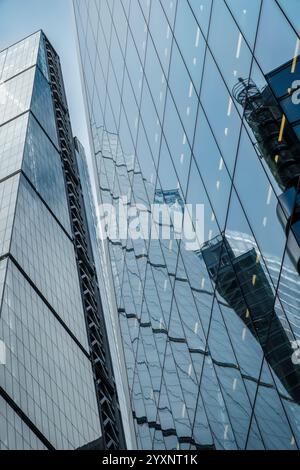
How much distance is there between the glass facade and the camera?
12.1 m

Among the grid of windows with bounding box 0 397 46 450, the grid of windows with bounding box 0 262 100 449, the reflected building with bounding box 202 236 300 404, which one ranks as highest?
the grid of windows with bounding box 0 262 100 449

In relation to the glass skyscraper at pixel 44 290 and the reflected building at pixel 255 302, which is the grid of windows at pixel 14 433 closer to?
the glass skyscraper at pixel 44 290

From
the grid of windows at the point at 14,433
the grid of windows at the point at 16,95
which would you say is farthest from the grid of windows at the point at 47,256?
the grid of windows at the point at 16,95

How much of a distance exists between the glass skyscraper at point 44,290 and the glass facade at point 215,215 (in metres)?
15.9

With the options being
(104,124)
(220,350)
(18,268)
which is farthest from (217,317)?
(18,268)

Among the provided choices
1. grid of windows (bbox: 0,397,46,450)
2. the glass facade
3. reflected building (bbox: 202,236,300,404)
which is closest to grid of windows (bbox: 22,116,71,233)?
grid of windows (bbox: 0,397,46,450)

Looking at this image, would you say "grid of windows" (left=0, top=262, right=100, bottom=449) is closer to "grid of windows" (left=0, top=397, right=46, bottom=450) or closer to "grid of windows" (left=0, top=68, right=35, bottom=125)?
"grid of windows" (left=0, top=397, right=46, bottom=450)

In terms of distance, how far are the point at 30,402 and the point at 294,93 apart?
37.1 m

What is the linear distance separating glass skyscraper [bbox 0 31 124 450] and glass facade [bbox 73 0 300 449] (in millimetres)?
15882

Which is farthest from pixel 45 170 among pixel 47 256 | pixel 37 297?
pixel 37 297

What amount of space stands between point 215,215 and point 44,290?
1776 inches

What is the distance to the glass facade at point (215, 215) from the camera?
12078mm

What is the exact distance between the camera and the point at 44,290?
59.6m

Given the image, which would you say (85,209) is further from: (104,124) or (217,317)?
(217,317)
